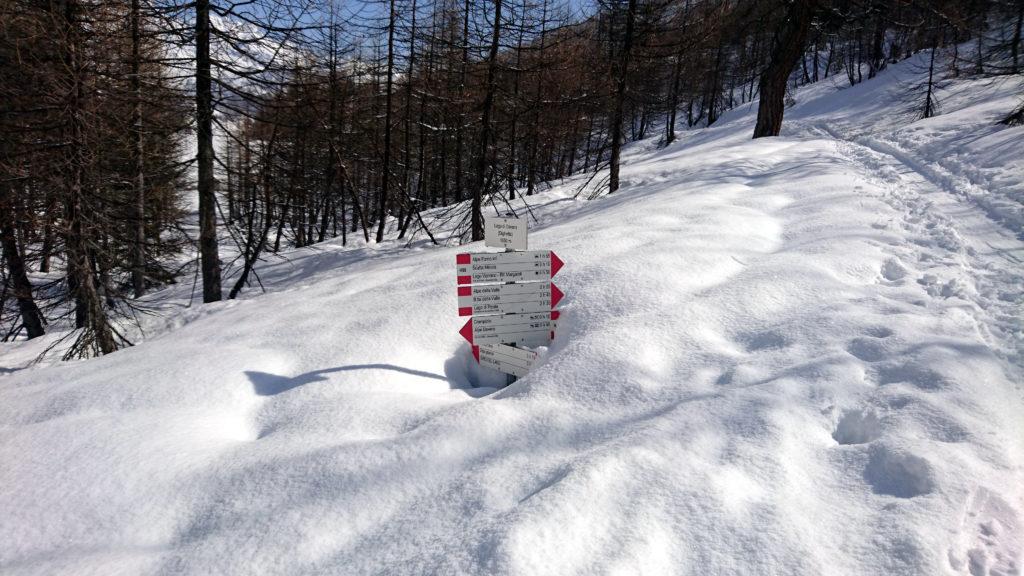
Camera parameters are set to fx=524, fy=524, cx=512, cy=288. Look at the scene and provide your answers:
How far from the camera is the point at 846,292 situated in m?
4.22

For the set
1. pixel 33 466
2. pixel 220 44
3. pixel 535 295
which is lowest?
pixel 33 466

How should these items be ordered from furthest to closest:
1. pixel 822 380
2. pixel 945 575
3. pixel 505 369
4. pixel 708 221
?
pixel 708 221, pixel 505 369, pixel 822 380, pixel 945 575

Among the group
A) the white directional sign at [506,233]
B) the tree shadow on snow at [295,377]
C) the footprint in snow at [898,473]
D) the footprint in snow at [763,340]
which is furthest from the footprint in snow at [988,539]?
the tree shadow on snow at [295,377]

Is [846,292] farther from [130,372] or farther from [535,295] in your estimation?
[130,372]

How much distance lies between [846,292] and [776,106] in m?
12.1

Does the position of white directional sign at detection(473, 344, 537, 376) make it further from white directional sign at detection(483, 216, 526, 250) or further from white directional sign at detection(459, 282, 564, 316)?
white directional sign at detection(483, 216, 526, 250)

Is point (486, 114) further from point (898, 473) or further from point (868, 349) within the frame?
point (898, 473)

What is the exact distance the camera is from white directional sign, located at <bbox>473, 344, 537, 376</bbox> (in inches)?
161

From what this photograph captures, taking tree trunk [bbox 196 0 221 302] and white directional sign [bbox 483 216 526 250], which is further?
tree trunk [bbox 196 0 221 302]

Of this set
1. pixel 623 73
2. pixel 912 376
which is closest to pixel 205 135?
pixel 623 73

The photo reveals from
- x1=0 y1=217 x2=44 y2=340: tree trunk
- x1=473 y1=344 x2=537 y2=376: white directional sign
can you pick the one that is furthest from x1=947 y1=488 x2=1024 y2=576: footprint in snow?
x1=0 y1=217 x2=44 y2=340: tree trunk

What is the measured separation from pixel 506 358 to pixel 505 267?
0.73 metres

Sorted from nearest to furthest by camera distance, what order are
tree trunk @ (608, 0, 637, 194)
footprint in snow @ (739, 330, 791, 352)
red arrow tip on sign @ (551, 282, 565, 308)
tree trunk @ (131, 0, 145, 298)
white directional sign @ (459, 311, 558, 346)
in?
footprint in snow @ (739, 330, 791, 352) < white directional sign @ (459, 311, 558, 346) < red arrow tip on sign @ (551, 282, 565, 308) < tree trunk @ (131, 0, 145, 298) < tree trunk @ (608, 0, 637, 194)

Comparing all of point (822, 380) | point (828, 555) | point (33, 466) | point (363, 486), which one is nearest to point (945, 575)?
point (828, 555)
